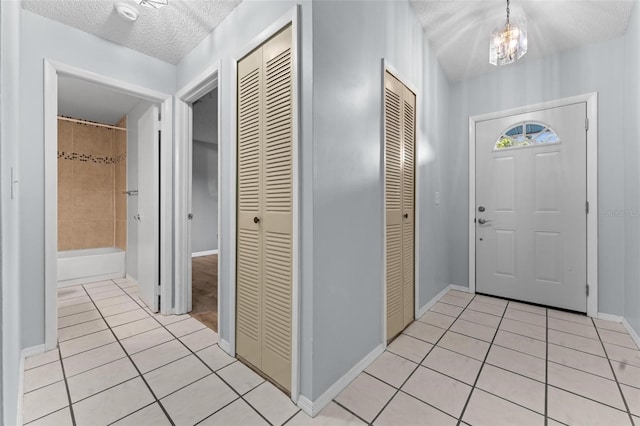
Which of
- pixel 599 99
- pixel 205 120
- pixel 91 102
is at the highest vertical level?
pixel 205 120

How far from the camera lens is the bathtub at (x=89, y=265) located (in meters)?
3.51

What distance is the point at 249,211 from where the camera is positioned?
1.84 meters

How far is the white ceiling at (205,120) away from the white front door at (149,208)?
7.20 ft

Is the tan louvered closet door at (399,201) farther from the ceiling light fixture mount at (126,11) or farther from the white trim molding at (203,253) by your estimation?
the white trim molding at (203,253)

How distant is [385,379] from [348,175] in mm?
1267

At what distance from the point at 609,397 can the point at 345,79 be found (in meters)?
2.32

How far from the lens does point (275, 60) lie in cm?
163

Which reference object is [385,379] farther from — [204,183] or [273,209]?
[204,183]

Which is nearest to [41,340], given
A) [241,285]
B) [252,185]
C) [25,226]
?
[25,226]

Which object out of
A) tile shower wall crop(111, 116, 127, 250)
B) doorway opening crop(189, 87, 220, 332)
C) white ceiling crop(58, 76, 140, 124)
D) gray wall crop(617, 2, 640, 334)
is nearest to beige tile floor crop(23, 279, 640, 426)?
gray wall crop(617, 2, 640, 334)

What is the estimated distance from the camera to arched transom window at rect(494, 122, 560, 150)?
285cm

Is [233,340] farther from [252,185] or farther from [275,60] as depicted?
[275,60]

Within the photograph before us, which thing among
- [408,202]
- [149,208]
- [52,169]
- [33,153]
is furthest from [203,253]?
[408,202]

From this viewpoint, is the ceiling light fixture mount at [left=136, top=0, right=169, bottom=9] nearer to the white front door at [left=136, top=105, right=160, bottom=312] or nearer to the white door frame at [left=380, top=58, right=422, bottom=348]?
the white front door at [left=136, top=105, right=160, bottom=312]
